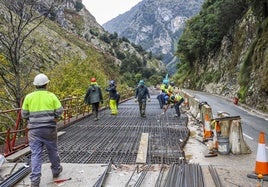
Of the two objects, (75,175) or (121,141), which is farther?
(121,141)

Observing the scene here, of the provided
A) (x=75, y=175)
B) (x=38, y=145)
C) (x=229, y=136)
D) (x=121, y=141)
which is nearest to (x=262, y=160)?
(x=229, y=136)

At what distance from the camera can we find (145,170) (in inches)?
286

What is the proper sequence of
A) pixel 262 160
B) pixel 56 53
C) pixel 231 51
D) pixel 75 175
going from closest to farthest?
pixel 262 160 < pixel 75 175 < pixel 231 51 < pixel 56 53

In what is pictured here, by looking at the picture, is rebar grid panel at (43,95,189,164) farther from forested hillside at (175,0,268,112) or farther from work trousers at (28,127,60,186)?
forested hillside at (175,0,268,112)

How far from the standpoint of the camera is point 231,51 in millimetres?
44250

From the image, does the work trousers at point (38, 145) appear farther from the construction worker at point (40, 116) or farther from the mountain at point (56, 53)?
the mountain at point (56, 53)

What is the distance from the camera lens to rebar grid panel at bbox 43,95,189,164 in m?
8.58

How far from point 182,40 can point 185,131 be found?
5467cm

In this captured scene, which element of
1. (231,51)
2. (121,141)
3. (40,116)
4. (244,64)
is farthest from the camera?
(231,51)

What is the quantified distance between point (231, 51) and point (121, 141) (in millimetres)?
36478

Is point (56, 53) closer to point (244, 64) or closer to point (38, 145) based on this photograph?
point (244, 64)

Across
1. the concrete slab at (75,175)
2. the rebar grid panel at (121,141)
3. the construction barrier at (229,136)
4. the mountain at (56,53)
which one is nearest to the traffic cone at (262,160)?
the rebar grid panel at (121,141)

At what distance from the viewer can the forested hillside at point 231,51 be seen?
27.8 meters

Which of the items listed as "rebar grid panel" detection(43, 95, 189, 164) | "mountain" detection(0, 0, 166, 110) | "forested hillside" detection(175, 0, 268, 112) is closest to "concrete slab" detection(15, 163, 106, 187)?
"rebar grid panel" detection(43, 95, 189, 164)
